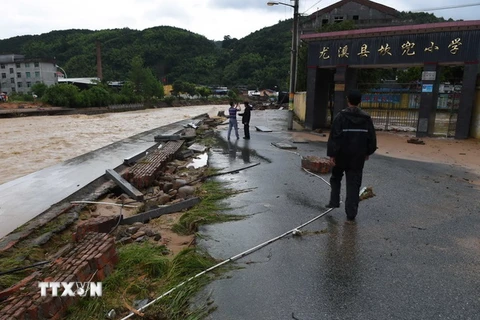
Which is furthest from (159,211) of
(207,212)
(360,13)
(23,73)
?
(23,73)

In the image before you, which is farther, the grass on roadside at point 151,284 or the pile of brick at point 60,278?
the grass on roadside at point 151,284

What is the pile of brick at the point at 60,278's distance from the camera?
9.72ft

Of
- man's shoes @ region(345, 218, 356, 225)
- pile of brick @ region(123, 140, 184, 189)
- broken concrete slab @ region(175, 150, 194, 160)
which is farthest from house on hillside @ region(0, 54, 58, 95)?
man's shoes @ region(345, 218, 356, 225)

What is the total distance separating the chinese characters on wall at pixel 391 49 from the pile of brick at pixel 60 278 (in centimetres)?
1492

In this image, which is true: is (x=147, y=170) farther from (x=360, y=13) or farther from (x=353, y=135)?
(x=360, y=13)

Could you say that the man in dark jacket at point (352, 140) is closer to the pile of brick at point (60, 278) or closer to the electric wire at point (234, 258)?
the electric wire at point (234, 258)

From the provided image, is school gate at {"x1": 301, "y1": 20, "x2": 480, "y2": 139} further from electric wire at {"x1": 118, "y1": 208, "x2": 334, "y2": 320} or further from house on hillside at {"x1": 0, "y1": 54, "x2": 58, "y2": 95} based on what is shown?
house on hillside at {"x1": 0, "y1": 54, "x2": 58, "y2": 95}

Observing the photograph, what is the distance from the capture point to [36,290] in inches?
128

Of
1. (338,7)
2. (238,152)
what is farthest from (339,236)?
(338,7)

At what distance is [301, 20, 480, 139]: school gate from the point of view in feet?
46.0

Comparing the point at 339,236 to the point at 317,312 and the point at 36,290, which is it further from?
the point at 36,290

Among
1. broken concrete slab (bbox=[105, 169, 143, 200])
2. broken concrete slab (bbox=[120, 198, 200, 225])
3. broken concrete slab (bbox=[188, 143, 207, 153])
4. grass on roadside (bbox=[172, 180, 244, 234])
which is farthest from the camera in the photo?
broken concrete slab (bbox=[188, 143, 207, 153])

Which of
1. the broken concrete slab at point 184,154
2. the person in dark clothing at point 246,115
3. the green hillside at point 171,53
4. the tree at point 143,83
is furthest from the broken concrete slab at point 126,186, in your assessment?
the green hillside at point 171,53

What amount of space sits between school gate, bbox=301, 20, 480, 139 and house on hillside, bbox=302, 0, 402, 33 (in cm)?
3626
